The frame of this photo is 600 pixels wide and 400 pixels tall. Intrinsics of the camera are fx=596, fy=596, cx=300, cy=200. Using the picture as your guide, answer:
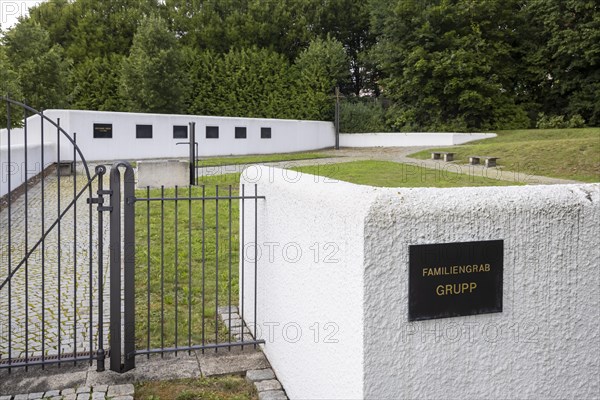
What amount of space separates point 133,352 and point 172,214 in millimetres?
7467

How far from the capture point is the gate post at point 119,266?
448cm

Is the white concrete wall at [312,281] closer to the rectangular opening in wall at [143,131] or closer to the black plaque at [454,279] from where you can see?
the black plaque at [454,279]

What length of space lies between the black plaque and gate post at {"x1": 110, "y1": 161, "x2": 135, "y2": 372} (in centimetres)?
230

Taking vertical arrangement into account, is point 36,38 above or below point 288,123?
above

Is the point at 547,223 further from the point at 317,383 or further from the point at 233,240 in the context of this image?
the point at 233,240

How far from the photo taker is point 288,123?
3028cm

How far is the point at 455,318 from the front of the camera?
332cm

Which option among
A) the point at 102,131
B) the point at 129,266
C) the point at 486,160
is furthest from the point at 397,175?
the point at 129,266

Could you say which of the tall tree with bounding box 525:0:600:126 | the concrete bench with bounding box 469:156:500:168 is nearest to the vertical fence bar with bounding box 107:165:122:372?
the concrete bench with bounding box 469:156:500:168

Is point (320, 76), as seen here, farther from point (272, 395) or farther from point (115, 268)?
point (272, 395)

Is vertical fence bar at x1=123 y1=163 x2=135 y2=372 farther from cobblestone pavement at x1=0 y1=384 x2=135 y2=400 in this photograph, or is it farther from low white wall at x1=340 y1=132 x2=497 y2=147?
low white wall at x1=340 y1=132 x2=497 y2=147

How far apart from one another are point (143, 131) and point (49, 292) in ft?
57.5

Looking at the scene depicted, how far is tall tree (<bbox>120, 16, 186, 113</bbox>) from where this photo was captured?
2953 cm

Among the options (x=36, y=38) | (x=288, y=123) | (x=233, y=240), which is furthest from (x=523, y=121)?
(x=233, y=240)
